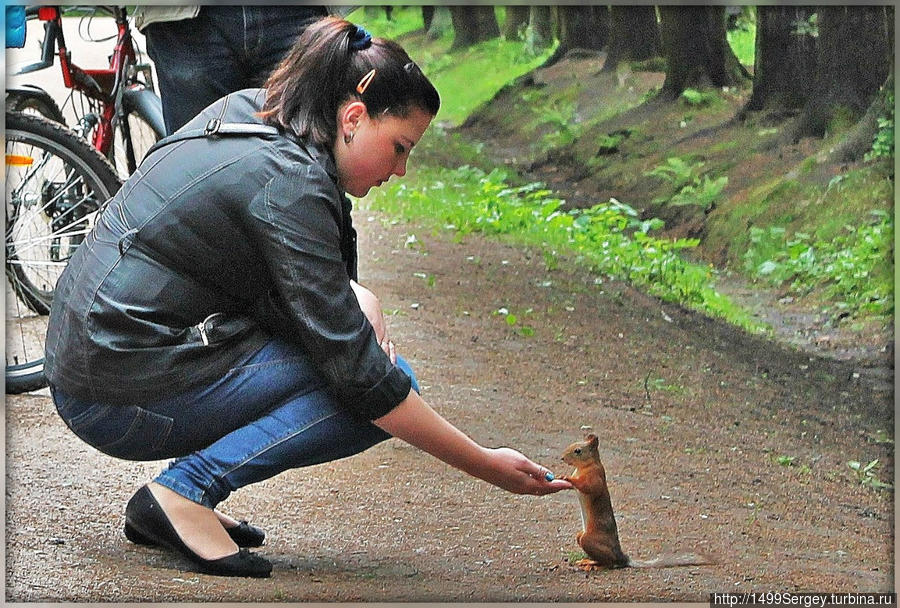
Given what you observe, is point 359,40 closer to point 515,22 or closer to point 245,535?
point 515,22

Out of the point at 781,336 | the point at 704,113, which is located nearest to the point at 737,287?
the point at 781,336

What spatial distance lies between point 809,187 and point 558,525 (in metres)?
1.39

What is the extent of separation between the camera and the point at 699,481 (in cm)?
291

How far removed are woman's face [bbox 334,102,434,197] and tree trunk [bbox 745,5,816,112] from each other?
1.16m

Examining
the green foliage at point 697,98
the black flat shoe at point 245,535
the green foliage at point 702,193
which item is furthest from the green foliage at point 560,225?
the black flat shoe at point 245,535

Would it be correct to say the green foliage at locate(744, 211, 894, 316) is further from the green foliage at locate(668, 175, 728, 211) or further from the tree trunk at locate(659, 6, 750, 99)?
the tree trunk at locate(659, 6, 750, 99)

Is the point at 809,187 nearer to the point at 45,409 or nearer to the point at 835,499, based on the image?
the point at 835,499

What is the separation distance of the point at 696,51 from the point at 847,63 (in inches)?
18.2

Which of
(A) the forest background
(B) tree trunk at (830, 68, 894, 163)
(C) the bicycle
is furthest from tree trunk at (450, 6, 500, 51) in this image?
(B) tree trunk at (830, 68, 894, 163)

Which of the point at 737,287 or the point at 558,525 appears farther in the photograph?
the point at 737,287

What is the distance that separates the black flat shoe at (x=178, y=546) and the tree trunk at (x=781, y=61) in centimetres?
175

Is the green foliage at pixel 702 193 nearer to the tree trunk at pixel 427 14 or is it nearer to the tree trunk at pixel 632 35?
the tree trunk at pixel 632 35

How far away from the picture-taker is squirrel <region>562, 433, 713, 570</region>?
96.8 inches

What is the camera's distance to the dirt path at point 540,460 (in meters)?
2.45
